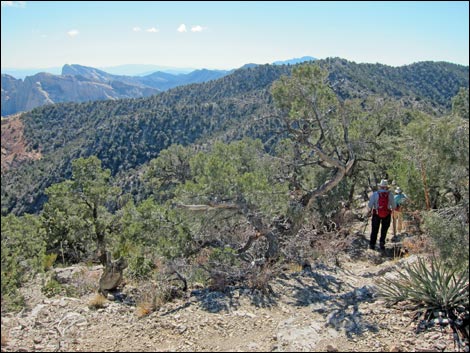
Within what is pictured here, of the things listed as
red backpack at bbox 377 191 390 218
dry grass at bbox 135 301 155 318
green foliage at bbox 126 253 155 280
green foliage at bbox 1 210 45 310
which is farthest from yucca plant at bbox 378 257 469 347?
green foliage at bbox 1 210 45 310

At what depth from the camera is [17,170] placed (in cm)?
6581

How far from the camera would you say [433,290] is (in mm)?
5070

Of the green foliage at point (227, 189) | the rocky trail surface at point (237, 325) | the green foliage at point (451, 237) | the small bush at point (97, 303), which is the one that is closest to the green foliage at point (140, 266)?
the rocky trail surface at point (237, 325)

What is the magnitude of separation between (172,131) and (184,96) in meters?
23.8

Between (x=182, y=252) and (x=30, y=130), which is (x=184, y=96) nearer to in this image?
(x=30, y=130)

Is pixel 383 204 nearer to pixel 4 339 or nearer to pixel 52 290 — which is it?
pixel 52 290

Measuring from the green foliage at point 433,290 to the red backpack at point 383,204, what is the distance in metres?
3.06

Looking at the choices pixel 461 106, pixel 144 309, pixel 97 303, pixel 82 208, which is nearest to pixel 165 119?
pixel 461 106

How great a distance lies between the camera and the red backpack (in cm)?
862

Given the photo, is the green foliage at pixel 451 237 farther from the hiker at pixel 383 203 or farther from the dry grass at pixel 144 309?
the dry grass at pixel 144 309

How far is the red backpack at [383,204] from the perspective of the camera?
340 inches

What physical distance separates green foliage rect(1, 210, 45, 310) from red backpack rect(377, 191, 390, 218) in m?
7.01

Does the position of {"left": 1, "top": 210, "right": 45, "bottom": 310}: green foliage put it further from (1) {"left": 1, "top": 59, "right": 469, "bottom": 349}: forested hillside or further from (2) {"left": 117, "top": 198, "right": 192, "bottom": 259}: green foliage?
(2) {"left": 117, "top": 198, "right": 192, "bottom": 259}: green foliage

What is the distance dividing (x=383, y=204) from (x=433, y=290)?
3758mm
